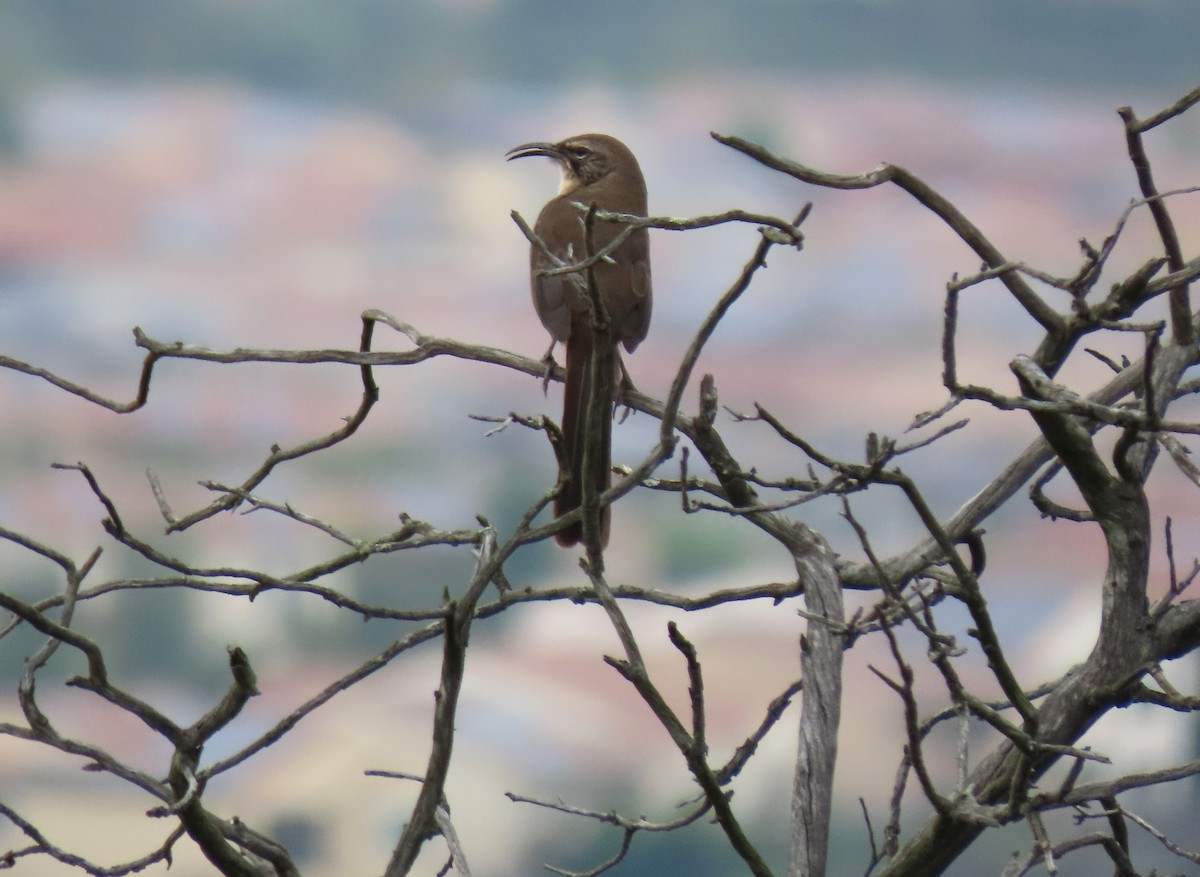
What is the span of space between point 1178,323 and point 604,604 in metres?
1.52

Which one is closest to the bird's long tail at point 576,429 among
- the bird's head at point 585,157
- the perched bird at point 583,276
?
the perched bird at point 583,276

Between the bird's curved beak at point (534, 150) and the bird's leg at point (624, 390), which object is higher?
the bird's curved beak at point (534, 150)

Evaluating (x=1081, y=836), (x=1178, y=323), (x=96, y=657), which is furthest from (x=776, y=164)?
(x=1081, y=836)

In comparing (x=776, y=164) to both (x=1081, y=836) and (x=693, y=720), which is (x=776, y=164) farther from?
(x=1081, y=836)

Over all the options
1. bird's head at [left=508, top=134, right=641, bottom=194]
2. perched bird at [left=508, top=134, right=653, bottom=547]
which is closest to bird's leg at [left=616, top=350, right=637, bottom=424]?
perched bird at [left=508, top=134, right=653, bottom=547]

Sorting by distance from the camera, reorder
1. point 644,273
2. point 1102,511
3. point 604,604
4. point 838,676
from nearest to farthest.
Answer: point 604,604, point 1102,511, point 838,676, point 644,273

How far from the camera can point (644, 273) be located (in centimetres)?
503

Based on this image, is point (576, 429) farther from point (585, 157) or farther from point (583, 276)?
point (585, 157)

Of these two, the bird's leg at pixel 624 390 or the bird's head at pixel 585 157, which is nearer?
the bird's leg at pixel 624 390

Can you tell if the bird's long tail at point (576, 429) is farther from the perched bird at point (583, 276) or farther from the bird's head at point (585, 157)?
the bird's head at point (585, 157)

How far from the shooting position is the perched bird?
13.5 ft

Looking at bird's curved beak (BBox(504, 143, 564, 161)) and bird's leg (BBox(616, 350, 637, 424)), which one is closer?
bird's leg (BBox(616, 350, 637, 424))

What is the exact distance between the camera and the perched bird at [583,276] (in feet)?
13.5

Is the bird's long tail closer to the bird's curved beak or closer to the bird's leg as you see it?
the bird's leg
